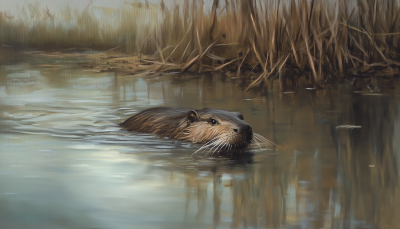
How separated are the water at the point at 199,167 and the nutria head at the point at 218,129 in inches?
4.7

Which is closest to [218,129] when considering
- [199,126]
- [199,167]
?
[199,126]

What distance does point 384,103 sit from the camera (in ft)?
17.2

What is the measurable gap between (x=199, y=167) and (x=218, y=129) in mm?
706

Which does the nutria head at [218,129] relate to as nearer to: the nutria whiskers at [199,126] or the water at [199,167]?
the nutria whiskers at [199,126]

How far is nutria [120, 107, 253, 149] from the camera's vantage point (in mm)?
3537

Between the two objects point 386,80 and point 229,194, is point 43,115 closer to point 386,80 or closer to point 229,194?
point 229,194

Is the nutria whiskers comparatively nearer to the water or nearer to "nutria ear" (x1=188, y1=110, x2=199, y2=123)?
"nutria ear" (x1=188, y1=110, x2=199, y2=123)

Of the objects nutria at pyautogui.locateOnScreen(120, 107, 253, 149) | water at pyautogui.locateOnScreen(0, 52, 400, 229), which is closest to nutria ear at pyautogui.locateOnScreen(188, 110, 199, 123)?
nutria at pyautogui.locateOnScreen(120, 107, 253, 149)

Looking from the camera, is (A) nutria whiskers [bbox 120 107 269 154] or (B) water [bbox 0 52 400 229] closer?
(B) water [bbox 0 52 400 229]

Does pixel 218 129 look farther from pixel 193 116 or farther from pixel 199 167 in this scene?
pixel 199 167

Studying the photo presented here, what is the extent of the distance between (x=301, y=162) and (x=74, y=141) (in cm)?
153

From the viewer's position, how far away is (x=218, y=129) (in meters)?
3.70

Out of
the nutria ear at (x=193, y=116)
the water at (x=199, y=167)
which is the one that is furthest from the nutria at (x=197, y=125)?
the water at (x=199, y=167)

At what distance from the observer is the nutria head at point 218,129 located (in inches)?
139
